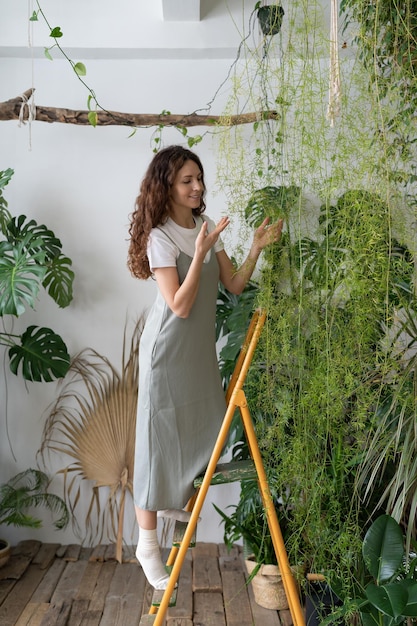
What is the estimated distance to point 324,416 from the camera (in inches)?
108

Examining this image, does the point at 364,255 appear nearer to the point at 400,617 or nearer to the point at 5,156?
the point at 400,617

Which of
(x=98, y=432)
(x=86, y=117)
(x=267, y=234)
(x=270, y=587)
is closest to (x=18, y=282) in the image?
(x=86, y=117)

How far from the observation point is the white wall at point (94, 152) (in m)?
3.95

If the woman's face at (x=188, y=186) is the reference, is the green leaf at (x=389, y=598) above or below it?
below

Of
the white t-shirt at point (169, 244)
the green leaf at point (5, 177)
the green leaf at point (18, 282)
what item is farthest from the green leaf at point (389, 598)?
the green leaf at point (5, 177)

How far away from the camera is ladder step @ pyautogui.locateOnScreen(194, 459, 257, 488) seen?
2.61 metres

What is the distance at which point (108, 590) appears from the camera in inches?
144

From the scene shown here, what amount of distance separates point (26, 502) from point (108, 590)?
0.68 meters

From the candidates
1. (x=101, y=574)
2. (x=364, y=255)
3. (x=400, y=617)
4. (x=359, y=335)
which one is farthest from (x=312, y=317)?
(x=101, y=574)

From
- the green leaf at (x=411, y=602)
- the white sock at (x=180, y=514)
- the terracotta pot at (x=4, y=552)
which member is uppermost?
the white sock at (x=180, y=514)

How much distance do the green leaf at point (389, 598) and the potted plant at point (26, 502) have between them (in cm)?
223

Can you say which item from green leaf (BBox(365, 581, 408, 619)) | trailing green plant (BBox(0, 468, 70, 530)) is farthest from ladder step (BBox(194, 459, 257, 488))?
trailing green plant (BBox(0, 468, 70, 530))

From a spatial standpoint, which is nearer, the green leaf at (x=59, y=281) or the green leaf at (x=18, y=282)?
the green leaf at (x=18, y=282)

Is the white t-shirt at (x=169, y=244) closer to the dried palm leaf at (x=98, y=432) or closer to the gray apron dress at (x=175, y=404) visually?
the gray apron dress at (x=175, y=404)
